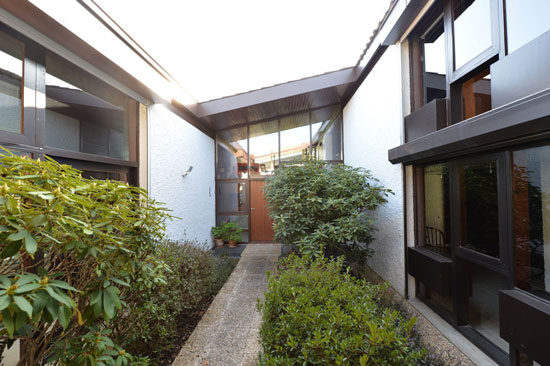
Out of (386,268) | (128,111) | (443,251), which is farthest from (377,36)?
(128,111)

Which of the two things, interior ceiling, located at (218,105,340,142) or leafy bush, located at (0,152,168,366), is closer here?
leafy bush, located at (0,152,168,366)

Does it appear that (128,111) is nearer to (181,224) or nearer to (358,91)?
(181,224)

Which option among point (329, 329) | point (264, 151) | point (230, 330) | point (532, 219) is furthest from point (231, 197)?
point (532, 219)

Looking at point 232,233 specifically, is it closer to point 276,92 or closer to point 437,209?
point 276,92

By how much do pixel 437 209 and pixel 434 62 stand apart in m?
2.25

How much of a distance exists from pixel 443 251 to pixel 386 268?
4.51 feet

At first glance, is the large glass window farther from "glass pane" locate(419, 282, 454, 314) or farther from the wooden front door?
the wooden front door

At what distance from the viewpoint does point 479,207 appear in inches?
109

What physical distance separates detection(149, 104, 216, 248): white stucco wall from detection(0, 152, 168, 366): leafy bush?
2916mm

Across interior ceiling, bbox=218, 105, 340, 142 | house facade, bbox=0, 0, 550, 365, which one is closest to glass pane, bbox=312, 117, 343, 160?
interior ceiling, bbox=218, 105, 340, 142

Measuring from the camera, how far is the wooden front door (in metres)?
7.85

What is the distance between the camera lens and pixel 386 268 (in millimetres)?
4527

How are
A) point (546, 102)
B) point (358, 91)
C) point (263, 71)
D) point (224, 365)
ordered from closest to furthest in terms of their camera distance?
point (546, 102), point (224, 365), point (263, 71), point (358, 91)

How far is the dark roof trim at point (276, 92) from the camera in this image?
593cm
